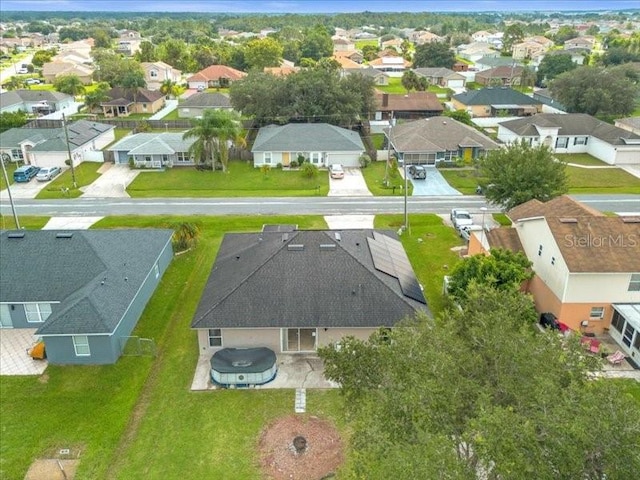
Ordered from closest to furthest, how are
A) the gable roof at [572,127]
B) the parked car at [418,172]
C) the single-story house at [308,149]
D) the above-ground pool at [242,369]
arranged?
the above-ground pool at [242,369] → the parked car at [418,172] → the single-story house at [308,149] → the gable roof at [572,127]

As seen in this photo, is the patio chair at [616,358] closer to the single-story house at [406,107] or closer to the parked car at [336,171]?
the parked car at [336,171]

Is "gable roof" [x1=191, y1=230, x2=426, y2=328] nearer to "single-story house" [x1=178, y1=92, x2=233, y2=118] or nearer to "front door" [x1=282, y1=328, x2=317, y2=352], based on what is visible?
"front door" [x1=282, y1=328, x2=317, y2=352]

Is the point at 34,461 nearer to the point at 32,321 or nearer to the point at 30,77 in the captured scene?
the point at 32,321

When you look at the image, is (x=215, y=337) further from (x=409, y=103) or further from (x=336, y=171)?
(x=409, y=103)

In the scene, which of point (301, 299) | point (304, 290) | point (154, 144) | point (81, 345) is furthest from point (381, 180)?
point (81, 345)

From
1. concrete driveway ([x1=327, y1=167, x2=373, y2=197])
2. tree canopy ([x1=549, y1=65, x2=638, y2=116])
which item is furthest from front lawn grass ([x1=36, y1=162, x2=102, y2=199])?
tree canopy ([x1=549, y1=65, x2=638, y2=116])

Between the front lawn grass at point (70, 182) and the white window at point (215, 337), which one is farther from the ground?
the white window at point (215, 337)

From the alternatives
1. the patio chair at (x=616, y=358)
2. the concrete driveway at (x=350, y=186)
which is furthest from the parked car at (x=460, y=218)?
the patio chair at (x=616, y=358)
